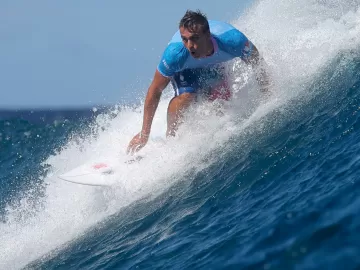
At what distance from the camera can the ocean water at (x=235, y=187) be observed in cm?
341

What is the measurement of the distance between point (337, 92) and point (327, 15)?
160 inches

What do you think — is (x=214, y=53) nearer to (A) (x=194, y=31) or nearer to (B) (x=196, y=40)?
(B) (x=196, y=40)

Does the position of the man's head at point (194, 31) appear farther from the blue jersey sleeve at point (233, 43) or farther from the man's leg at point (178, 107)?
the man's leg at point (178, 107)

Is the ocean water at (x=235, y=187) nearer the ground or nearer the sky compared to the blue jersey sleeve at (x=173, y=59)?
nearer the ground

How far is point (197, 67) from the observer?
238 inches

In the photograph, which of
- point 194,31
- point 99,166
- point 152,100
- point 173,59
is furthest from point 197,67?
point 99,166

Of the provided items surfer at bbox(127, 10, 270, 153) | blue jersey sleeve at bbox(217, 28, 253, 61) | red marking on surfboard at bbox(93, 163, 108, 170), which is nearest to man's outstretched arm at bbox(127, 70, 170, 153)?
surfer at bbox(127, 10, 270, 153)

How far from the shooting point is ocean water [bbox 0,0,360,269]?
3408 millimetres

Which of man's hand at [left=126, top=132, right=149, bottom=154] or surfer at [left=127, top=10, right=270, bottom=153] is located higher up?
surfer at [left=127, top=10, right=270, bottom=153]

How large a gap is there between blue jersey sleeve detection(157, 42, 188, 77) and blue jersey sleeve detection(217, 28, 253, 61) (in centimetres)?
37

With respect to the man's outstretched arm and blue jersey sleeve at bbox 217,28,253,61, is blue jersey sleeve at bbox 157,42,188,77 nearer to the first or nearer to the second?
the man's outstretched arm

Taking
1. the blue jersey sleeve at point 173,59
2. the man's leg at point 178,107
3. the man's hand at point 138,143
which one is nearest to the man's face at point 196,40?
the blue jersey sleeve at point 173,59

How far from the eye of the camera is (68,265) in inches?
180

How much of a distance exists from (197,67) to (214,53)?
0.25 metres
